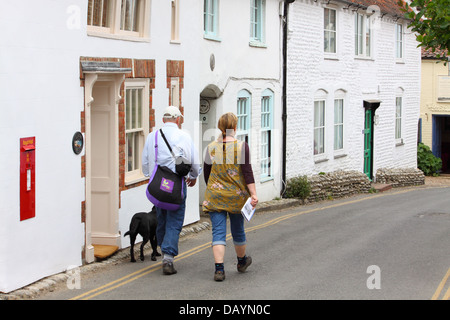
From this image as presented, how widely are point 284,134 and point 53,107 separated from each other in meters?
11.1

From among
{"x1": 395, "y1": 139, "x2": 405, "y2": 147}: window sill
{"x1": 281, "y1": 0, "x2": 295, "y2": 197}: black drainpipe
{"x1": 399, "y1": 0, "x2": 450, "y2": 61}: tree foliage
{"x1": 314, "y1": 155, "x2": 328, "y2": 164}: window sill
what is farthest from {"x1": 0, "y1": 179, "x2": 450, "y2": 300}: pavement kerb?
{"x1": 395, "y1": 139, "x2": 405, "y2": 147}: window sill

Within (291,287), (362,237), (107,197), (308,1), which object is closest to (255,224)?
(362,237)

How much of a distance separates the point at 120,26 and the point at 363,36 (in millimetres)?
14733

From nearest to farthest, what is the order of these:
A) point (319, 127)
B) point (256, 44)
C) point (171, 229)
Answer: point (171, 229) → point (256, 44) → point (319, 127)

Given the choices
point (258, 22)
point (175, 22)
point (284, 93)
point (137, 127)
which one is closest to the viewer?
point (137, 127)

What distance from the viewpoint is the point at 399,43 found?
27906 mm

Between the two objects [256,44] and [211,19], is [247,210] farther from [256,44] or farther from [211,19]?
[256,44]

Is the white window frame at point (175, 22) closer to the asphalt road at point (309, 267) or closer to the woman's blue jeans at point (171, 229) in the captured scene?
the asphalt road at point (309, 267)

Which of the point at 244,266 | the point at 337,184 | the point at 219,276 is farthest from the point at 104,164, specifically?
the point at 337,184

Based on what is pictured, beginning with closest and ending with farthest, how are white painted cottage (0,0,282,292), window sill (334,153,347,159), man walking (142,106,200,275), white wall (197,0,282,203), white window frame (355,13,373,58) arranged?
white painted cottage (0,0,282,292)
man walking (142,106,200,275)
white wall (197,0,282,203)
window sill (334,153,347,159)
white window frame (355,13,373,58)

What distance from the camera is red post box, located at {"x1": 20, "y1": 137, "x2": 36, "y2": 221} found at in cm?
840

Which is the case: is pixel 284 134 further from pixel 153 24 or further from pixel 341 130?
pixel 153 24

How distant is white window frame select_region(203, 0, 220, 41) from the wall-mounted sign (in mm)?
6090

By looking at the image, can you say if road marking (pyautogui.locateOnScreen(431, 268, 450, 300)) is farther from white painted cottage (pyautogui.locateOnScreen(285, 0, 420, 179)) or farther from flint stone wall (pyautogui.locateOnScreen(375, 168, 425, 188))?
flint stone wall (pyautogui.locateOnScreen(375, 168, 425, 188))
